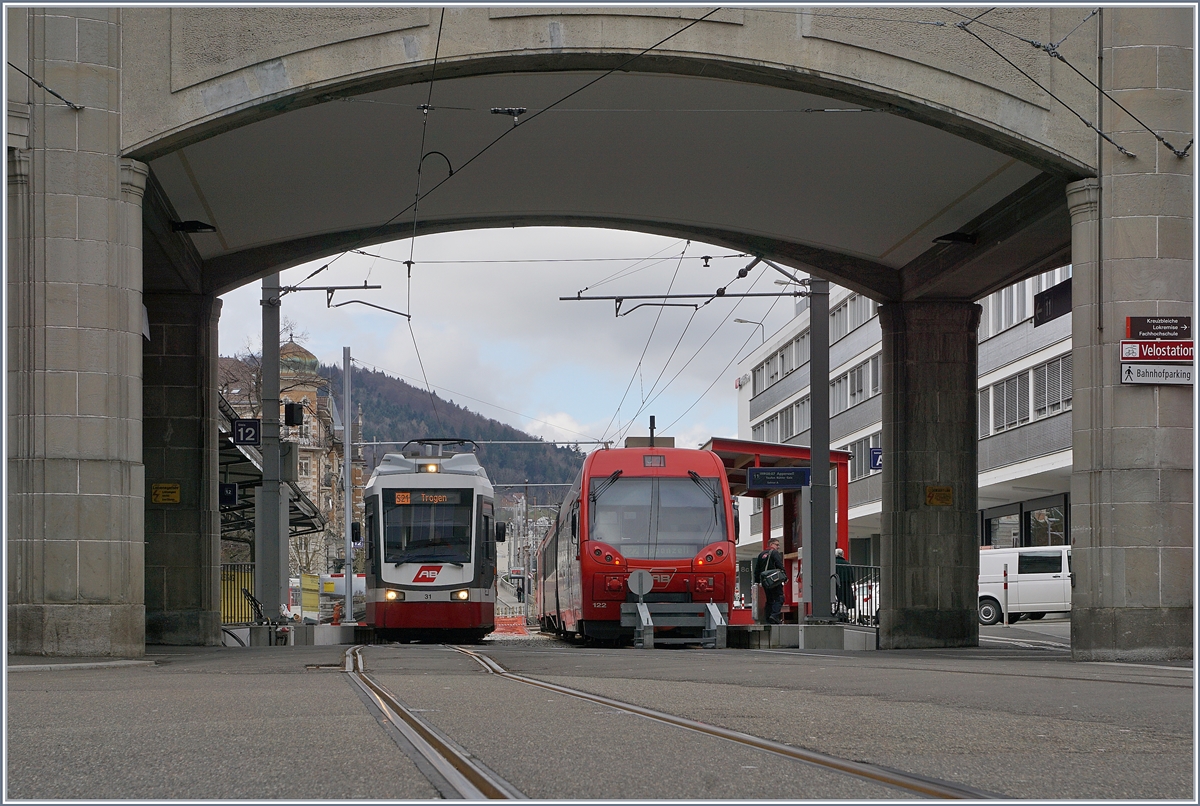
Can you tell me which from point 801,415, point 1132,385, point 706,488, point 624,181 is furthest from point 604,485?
point 801,415

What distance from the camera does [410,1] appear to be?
15.3 metres

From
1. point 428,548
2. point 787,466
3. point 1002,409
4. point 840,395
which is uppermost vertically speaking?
point 840,395

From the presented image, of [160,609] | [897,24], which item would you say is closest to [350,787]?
[897,24]

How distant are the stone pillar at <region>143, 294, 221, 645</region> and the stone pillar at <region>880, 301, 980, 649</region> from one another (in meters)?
10.1

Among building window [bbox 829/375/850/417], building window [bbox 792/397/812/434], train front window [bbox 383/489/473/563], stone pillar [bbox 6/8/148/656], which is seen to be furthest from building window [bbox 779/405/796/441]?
stone pillar [bbox 6/8/148/656]

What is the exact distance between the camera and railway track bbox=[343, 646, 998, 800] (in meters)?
4.90

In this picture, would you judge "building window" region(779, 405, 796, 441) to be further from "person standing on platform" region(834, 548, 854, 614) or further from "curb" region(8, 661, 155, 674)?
"curb" region(8, 661, 155, 674)

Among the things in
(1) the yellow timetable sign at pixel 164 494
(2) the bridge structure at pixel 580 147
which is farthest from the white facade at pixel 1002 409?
(1) the yellow timetable sign at pixel 164 494

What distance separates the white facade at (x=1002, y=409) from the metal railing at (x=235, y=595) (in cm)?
1384

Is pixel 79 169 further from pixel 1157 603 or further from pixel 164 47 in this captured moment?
pixel 1157 603

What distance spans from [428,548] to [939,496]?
29.0 ft

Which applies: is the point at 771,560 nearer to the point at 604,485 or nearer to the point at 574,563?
the point at 574,563

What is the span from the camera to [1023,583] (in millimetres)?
Result: 36781

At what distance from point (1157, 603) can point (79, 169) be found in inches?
469
